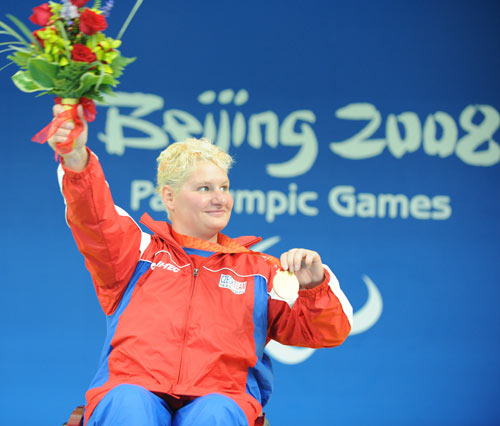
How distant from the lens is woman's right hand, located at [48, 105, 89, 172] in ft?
5.46

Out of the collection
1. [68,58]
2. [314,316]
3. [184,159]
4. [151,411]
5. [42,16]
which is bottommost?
[151,411]

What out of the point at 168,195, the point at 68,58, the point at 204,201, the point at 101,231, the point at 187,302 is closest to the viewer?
the point at 68,58

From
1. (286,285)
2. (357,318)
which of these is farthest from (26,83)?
(357,318)

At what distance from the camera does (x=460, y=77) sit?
378cm

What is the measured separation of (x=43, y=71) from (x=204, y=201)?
2.17 ft

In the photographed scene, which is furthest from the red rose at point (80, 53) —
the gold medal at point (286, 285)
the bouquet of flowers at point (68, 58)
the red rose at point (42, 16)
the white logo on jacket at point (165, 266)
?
the gold medal at point (286, 285)

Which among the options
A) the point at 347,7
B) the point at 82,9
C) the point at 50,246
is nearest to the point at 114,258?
the point at 82,9

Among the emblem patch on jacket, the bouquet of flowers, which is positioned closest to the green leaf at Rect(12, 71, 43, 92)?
the bouquet of flowers

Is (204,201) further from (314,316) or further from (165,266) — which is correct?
(314,316)

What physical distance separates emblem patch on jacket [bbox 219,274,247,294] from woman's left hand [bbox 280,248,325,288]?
20 centimetres

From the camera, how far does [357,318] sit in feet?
12.2

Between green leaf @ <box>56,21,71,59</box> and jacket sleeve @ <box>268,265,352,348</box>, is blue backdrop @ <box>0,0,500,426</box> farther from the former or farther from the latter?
green leaf @ <box>56,21,71,59</box>

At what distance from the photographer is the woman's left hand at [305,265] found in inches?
73.0

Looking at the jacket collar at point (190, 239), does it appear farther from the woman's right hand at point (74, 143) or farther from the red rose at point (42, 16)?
the red rose at point (42, 16)
